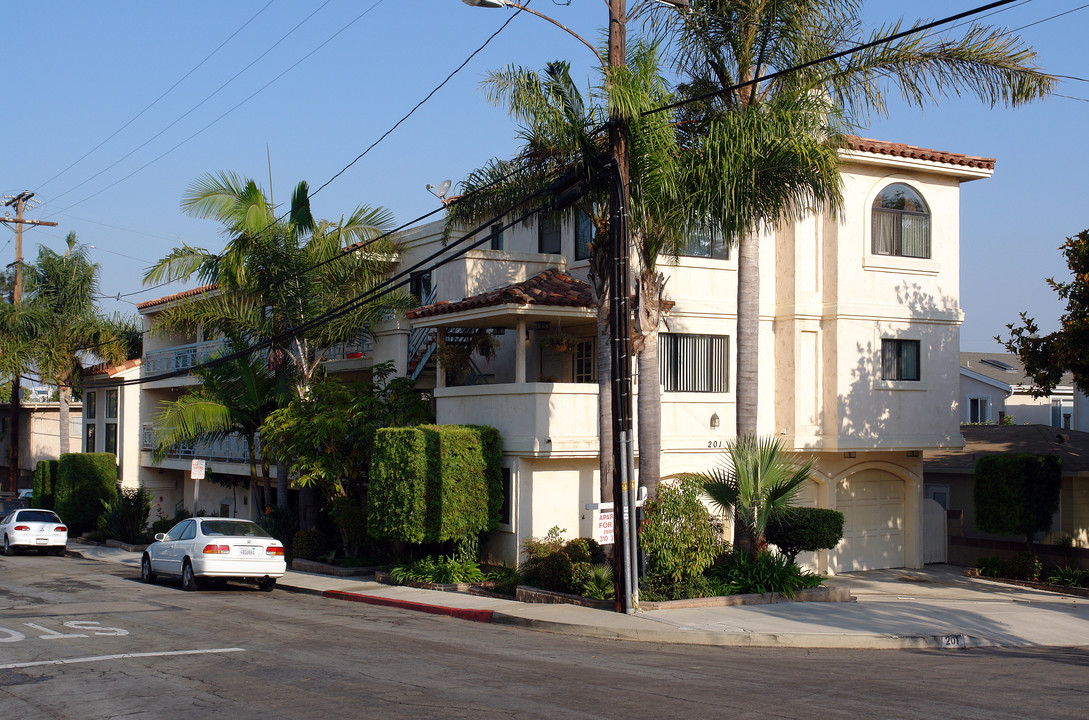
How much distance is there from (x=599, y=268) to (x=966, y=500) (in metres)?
15.0

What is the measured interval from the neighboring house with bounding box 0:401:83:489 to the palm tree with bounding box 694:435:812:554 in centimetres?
4370

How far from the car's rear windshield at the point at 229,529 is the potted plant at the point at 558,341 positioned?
6.84 meters

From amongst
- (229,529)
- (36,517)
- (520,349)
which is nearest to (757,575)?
(520,349)

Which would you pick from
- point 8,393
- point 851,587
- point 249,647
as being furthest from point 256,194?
point 8,393

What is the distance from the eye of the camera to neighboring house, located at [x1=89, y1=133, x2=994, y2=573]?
19625mm

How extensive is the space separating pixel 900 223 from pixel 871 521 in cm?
676

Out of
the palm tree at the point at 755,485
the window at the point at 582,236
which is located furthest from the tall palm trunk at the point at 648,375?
the window at the point at 582,236

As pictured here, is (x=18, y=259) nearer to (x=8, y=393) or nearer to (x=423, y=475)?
(x=423, y=475)

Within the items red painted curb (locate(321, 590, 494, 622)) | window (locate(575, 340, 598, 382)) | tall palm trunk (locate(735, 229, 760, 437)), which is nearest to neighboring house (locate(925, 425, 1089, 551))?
tall palm trunk (locate(735, 229, 760, 437))

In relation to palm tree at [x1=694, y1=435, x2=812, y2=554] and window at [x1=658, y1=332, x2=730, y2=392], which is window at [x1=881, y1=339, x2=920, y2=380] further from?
palm tree at [x1=694, y1=435, x2=812, y2=554]

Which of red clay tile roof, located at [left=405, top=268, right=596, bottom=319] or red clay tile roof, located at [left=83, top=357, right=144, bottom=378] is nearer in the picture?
red clay tile roof, located at [left=405, top=268, right=596, bottom=319]

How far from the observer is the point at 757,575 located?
16.7 metres

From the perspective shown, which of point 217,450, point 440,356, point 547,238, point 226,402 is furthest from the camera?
point 217,450

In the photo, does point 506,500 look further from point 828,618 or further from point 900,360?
point 900,360
